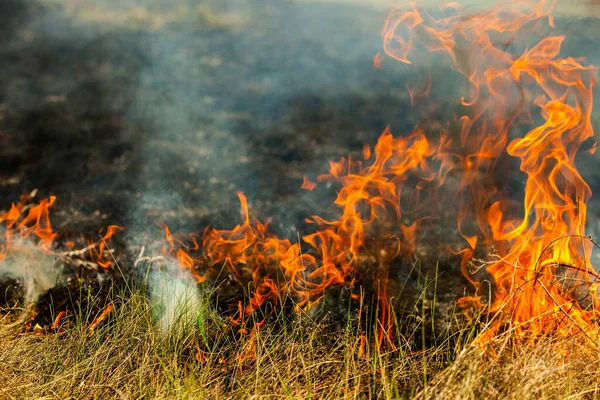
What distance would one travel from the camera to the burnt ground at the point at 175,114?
13.2 feet

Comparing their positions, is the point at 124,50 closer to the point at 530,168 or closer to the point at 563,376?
the point at 530,168

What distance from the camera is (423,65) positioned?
396cm

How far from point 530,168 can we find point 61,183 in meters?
3.50

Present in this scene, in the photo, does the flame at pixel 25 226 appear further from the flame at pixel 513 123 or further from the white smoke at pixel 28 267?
the flame at pixel 513 123

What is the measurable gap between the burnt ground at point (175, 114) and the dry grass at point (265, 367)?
1.09m

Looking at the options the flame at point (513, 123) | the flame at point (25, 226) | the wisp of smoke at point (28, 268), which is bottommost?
the wisp of smoke at point (28, 268)

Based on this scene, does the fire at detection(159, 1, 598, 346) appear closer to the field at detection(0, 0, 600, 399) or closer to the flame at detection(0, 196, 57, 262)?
the field at detection(0, 0, 600, 399)

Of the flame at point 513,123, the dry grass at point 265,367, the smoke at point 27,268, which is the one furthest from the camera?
the smoke at point 27,268

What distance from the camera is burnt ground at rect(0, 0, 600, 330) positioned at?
402cm

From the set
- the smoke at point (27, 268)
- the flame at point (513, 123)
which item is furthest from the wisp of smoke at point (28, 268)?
the flame at point (513, 123)

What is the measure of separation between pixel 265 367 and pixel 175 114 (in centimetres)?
224

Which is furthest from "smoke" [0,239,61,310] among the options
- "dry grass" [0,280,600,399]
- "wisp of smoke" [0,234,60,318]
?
"dry grass" [0,280,600,399]

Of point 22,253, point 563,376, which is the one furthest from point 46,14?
point 563,376

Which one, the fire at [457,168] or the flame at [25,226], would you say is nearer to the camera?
the fire at [457,168]
